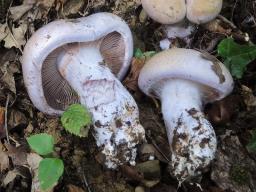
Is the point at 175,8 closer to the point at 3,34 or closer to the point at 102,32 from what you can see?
the point at 102,32

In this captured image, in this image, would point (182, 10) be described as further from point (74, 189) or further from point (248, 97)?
point (74, 189)

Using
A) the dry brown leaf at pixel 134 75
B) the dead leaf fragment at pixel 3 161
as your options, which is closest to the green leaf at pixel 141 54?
the dry brown leaf at pixel 134 75

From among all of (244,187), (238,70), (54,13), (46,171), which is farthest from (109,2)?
(244,187)

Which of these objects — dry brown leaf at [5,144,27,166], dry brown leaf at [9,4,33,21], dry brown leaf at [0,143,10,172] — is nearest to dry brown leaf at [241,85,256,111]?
dry brown leaf at [5,144,27,166]

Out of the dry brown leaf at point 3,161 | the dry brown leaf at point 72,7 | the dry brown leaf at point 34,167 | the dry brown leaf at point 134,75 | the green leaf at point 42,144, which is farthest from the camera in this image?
the dry brown leaf at point 72,7

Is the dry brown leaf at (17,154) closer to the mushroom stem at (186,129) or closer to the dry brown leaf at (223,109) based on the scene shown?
the mushroom stem at (186,129)

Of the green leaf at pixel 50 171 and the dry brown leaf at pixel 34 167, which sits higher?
the green leaf at pixel 50 171

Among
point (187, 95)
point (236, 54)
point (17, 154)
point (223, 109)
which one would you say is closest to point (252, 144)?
point (223, 109)
